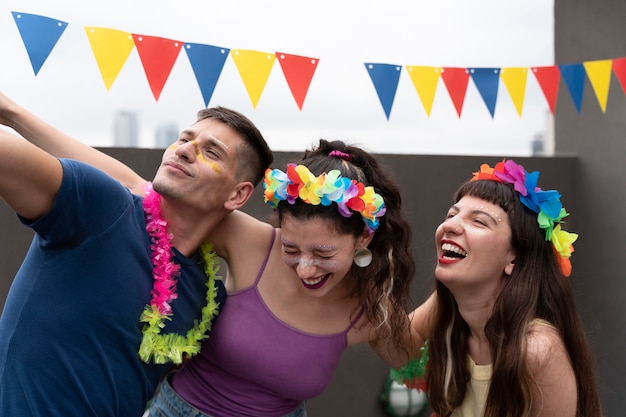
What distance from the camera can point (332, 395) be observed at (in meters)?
4.20

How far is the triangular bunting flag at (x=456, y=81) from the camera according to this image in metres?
3.38

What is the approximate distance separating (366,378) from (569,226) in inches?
63.5

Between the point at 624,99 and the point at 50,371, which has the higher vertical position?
the point at 624,99

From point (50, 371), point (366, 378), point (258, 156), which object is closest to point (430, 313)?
point (258, 156)

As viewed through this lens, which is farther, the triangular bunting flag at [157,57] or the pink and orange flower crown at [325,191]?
the triangular bunting flag at [157,57]

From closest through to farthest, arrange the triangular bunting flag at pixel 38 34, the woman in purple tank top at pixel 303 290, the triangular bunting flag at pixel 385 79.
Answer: the woman in purple tank top at pixel 303 290, the triangular bunting flag at pixel 38 34, the triangular bunting flag at pixel 385 79

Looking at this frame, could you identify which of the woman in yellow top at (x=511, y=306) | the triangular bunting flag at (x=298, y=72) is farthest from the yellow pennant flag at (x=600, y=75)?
the woman in yellow top at (x=511, y=306)

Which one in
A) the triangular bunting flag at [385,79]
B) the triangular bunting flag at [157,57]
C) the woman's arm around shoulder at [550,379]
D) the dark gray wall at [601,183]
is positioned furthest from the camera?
the dark gray wall at [601,183]

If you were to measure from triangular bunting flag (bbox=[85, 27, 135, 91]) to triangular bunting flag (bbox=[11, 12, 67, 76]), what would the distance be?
0.13 meters

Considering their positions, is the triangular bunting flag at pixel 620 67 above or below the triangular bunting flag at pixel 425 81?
above

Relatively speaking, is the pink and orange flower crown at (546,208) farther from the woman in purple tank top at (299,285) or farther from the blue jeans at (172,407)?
the blue jeans at (172,407)

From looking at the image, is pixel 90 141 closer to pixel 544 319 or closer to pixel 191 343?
pixel 191 343

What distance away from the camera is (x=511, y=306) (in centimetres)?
194

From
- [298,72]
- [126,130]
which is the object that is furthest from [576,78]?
[126,130]
